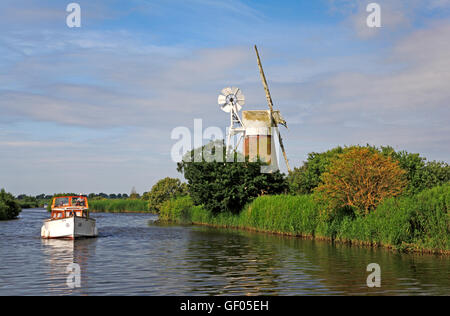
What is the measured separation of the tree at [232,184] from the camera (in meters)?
58.9

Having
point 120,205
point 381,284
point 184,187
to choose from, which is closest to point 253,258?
point 381,284

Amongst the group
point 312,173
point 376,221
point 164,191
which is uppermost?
point 312,173

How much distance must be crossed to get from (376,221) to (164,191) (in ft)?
215

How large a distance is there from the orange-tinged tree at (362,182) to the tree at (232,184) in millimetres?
21706

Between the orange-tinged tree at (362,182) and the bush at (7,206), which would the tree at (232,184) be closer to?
the orange-tinged tree at (362,182)

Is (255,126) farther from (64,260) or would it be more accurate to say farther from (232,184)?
(64,260)

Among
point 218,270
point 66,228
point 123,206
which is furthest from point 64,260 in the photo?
point 123,206

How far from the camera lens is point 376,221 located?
32.8 metres

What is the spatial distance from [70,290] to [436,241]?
20525mm

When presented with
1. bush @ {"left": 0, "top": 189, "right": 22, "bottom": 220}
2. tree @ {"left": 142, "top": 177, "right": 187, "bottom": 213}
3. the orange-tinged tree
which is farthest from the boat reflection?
tree @ {"left": 142, "top": 177, "right": 187, "bottom": 213}

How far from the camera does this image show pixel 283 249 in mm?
33219

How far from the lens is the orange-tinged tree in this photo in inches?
1401

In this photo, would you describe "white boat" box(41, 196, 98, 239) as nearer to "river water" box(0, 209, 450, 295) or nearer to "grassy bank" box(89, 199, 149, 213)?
"river water" box(0, 209, 450, 295)

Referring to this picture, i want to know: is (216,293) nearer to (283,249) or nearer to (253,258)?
(253,258)
